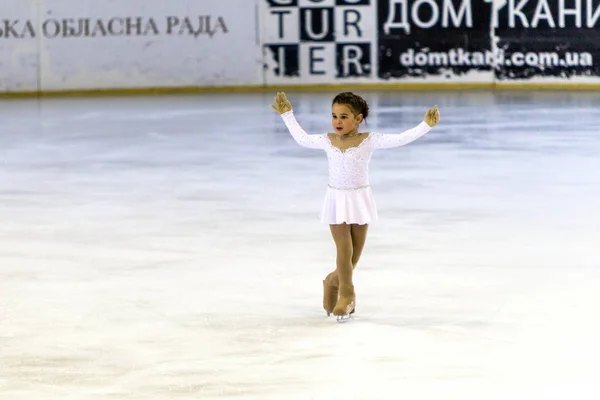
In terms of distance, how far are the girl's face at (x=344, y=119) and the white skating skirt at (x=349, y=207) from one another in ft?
0.56

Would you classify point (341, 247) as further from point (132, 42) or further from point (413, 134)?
point (132, 42)

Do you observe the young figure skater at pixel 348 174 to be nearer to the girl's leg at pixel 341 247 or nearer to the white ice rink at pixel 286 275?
the girl's leg at pixel 341 247

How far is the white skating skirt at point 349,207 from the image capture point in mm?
3744

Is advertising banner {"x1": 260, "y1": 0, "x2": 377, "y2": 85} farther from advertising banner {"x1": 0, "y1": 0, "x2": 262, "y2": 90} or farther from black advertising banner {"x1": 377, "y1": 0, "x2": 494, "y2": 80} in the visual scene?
advertising banner {"x1": 0, "y1": 0, "x2": 262, "y2": 90}

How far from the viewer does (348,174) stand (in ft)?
12.3

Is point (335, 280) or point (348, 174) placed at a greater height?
point (348, 174)

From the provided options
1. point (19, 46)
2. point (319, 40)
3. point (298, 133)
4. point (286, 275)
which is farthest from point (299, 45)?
point (298, 133)

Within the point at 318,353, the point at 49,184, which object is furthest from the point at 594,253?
the point at 49,184

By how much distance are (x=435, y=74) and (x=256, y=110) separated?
12.4ft

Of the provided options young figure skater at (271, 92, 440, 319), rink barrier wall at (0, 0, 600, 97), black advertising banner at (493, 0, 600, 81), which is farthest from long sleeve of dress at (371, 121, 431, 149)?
black advertising banner at (493, 0, 600, 81)

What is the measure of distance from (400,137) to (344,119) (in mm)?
171

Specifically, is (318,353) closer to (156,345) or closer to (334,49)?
(156,345)

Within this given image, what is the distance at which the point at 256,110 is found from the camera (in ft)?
42.5

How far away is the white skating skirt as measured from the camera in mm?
3744
